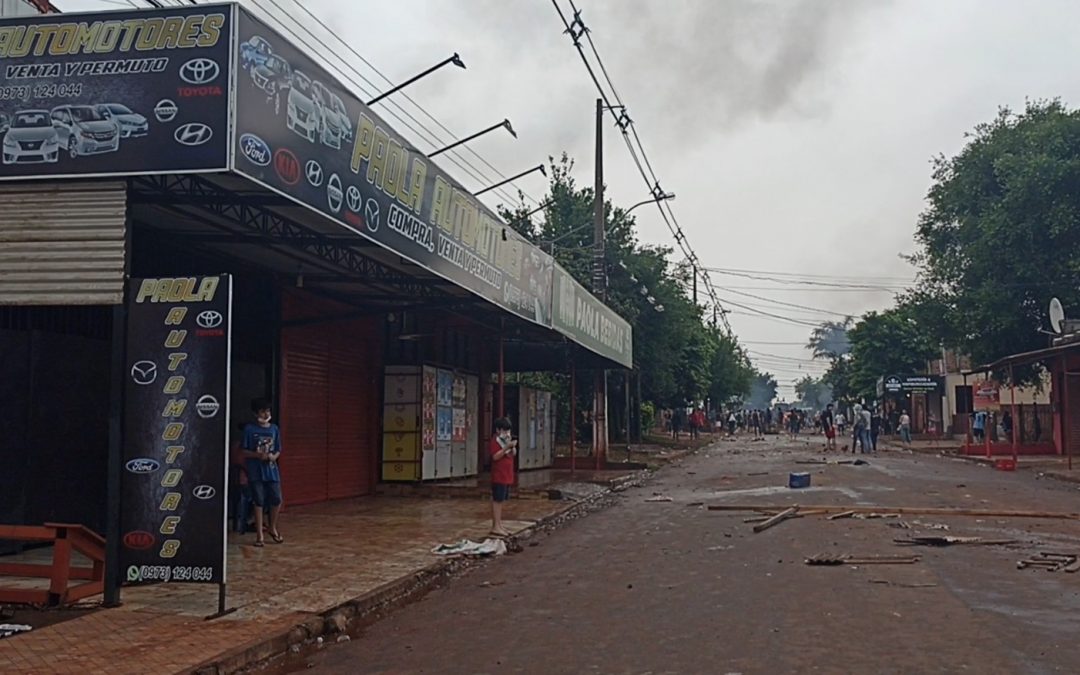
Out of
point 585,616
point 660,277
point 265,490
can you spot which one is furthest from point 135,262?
point 660,277

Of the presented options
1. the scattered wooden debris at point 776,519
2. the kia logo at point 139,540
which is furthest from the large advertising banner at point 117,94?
the scattered wooden debris at point 776,519

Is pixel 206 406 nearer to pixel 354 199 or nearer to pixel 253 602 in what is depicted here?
pixel 253 602

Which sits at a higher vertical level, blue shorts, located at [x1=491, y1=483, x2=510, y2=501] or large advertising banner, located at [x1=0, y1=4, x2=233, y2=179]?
large advertising banner, located at [x1=0, y1=4, x2=233, y2=179]

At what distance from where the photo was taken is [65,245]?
9.09 m

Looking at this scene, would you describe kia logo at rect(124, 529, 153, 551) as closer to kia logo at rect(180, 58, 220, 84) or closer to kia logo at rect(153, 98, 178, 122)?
kia logo at rect(153, 98, 178, 122)

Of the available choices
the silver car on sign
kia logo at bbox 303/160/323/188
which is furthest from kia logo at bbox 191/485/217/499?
kia logo at bbox 303/160/323/188

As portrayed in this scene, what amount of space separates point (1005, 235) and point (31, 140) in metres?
37.4

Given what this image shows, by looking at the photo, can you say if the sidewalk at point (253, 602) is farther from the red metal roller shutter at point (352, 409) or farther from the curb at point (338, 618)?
the red metal roller shutter at point (352, 409)

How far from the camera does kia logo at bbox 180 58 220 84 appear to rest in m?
9.12

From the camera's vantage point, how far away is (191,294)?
898 cm

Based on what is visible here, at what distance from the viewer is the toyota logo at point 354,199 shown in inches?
458

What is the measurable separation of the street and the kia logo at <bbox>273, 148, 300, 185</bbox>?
420 cm

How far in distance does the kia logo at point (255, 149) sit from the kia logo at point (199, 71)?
0.57 meters

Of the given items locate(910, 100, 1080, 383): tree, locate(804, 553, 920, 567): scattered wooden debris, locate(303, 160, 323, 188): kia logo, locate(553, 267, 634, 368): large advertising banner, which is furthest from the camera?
locate(910, 100, 1080, 383): tree
